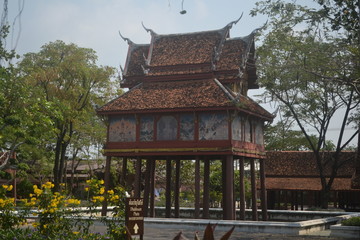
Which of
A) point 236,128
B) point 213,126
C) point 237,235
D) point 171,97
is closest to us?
point 237,235

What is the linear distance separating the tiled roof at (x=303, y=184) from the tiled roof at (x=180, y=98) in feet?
31.7

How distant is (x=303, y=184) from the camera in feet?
113

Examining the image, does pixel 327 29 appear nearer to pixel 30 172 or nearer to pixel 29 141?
pixel 29 141

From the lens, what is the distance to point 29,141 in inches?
1063

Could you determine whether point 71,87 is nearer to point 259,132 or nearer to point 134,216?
point 259,132

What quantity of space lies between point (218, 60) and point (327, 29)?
10739mm

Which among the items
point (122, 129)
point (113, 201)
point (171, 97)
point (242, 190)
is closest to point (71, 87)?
point (122, 129)

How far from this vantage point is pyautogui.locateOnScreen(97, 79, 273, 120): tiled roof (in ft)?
77.4

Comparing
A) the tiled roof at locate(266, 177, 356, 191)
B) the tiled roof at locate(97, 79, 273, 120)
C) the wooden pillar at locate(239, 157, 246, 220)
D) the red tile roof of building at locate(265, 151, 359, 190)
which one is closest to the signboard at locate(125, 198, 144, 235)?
Answer: the tiled roof at locate(97, 79, 273, 120)

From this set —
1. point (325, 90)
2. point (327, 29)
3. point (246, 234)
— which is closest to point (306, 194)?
point (325, 90)

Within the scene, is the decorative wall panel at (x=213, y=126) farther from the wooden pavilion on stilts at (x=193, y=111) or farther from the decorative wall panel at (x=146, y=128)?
the decorative wall panel at (x=146, y=128)

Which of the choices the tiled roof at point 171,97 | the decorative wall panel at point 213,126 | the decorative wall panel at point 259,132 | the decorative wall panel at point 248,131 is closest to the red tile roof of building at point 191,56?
the tiled roof at point 171,97

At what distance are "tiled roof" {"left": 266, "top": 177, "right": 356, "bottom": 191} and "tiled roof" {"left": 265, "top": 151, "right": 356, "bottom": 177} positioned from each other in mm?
624

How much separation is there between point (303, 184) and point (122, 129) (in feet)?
53.5
